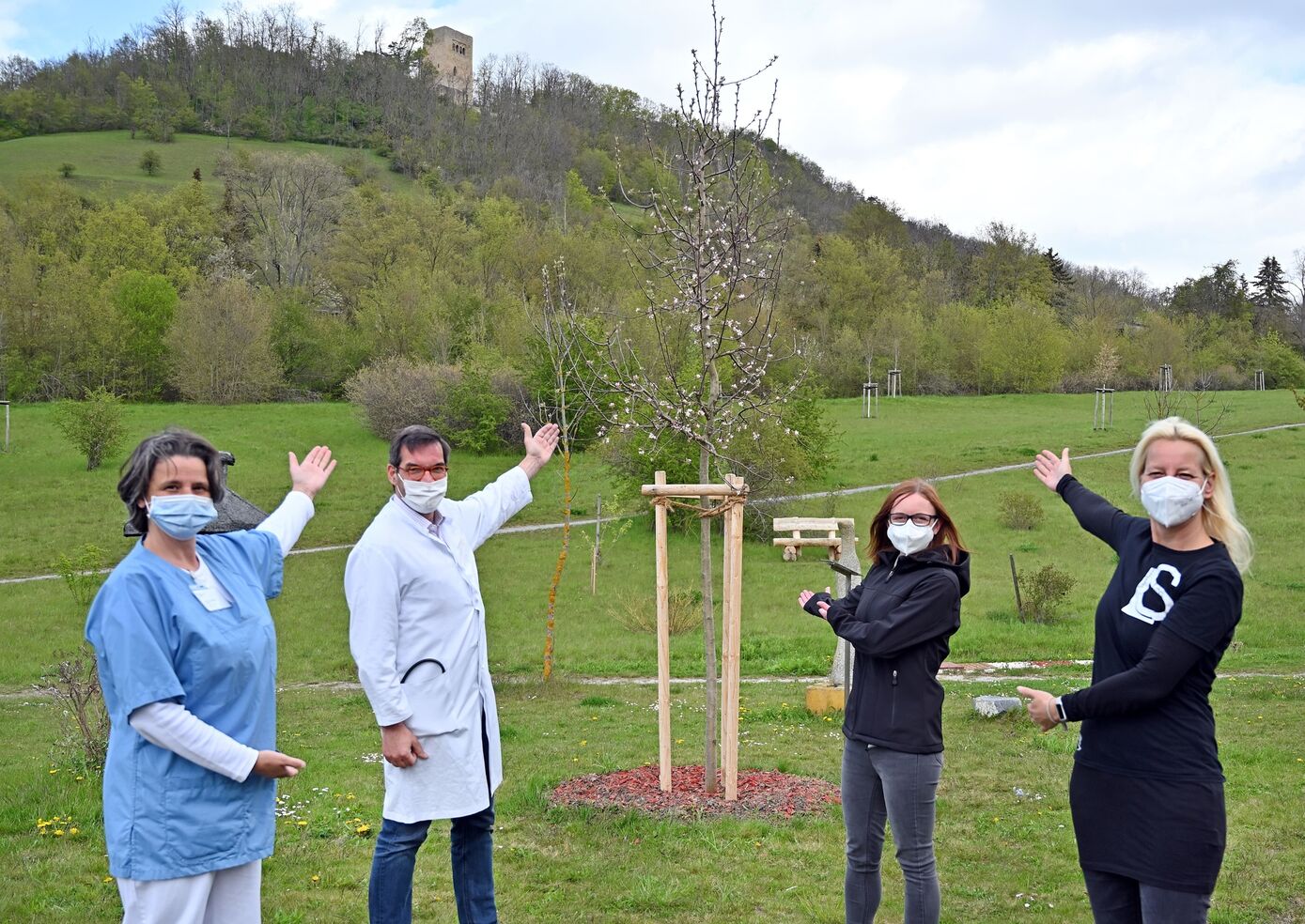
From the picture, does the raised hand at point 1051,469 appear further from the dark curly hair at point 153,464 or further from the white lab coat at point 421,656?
the dark curly hair at point 153,464

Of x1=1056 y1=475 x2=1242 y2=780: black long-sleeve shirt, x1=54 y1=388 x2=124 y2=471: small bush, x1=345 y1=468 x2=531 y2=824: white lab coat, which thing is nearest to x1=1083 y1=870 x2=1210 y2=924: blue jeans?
x1=1056 y1=475 x2=1242 y2=780: black long-sleeve shirt

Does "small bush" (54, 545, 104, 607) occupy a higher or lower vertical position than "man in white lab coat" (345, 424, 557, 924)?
lower

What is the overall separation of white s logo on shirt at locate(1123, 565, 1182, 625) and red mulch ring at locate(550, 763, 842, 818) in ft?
13.2

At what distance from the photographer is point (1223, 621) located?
3596mm

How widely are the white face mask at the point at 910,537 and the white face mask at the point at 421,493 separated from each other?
6.35ft

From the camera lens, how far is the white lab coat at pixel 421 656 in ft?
14.3

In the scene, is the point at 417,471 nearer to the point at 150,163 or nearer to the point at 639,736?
the point at 639,736

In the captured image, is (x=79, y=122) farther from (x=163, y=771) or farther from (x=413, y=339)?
(x=163, y=771)

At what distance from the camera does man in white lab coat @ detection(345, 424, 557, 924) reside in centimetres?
436

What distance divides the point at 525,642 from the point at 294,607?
572cm

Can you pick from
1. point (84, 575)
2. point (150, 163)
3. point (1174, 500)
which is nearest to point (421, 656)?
point (1174, 500)

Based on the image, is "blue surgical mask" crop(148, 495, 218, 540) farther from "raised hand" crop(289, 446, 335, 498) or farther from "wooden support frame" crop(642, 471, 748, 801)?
"wooden support frame" crop(642, 471, 748, 801)

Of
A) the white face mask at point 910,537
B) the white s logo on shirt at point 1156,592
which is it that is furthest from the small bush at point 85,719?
the white s logo on shirt at point 1156,592

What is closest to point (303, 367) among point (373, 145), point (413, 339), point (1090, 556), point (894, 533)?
point (413, 339)
